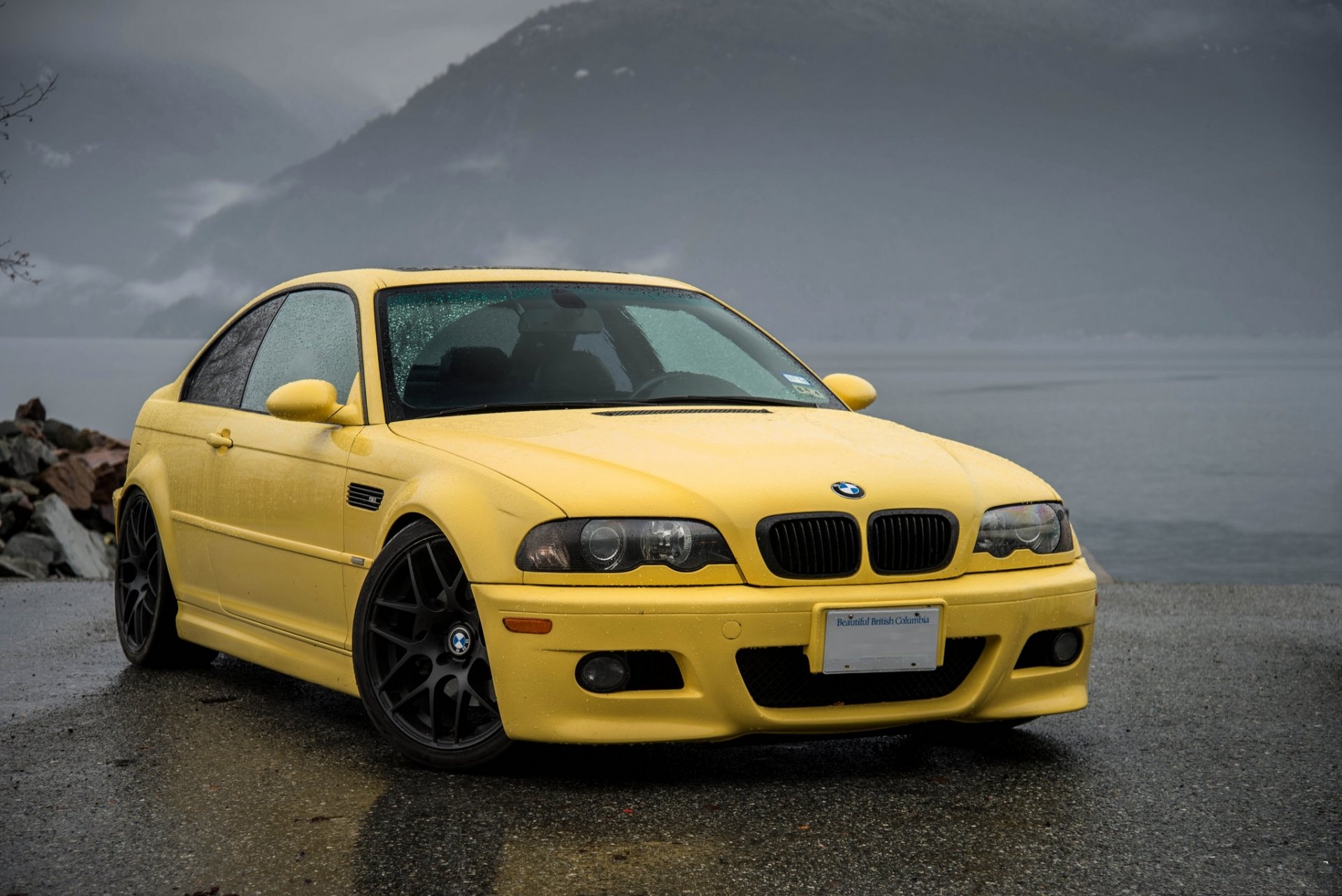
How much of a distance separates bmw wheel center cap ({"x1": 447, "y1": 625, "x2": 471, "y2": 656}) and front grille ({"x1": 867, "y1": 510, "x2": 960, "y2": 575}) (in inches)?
43.7

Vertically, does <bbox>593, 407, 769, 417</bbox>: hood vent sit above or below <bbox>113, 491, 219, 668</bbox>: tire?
above

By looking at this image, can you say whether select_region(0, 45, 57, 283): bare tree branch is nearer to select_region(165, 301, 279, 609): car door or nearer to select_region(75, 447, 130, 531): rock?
select_region(75, 447, 130, 531): rock

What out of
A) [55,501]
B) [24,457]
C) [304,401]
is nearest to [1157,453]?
[24,457]

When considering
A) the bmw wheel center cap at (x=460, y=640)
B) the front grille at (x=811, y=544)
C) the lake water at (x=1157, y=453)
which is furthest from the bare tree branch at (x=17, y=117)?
the lake water at (x=1157, y=453)

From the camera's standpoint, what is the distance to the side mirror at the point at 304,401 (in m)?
4.67

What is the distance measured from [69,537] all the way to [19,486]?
133 cm

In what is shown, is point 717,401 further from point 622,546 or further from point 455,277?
point 622,546

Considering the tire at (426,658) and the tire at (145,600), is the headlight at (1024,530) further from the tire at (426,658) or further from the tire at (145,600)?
the tire at (145,600)

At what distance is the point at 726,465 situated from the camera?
410 centimetres

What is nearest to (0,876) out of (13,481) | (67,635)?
(67,635)

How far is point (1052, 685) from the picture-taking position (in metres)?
4.45

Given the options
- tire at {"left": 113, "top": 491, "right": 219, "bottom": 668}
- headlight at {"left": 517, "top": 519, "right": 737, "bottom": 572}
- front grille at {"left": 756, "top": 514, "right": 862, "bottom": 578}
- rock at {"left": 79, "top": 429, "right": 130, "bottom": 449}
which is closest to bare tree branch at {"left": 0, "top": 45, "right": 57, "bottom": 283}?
rock at {"left": 79, "top": 429, "right": 130, "bottom": 449}

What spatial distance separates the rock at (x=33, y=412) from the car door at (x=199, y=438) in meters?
14.1

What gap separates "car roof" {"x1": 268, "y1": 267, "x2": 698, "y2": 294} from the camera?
5.21 m
